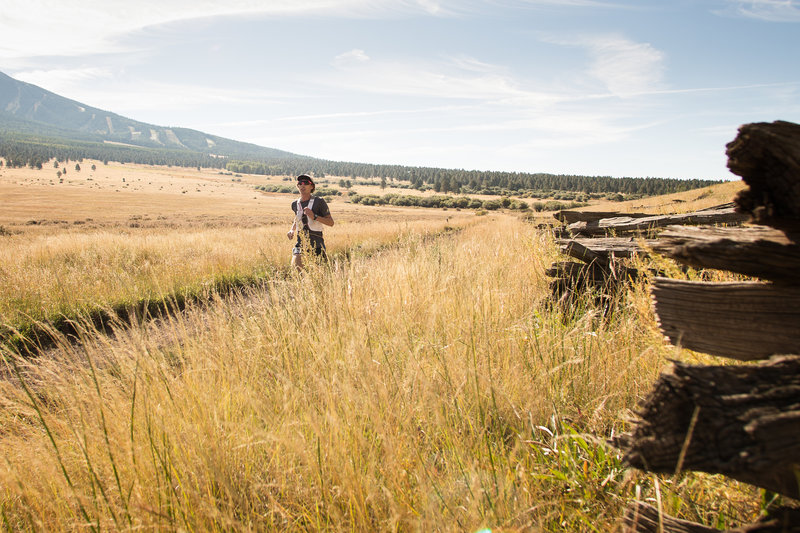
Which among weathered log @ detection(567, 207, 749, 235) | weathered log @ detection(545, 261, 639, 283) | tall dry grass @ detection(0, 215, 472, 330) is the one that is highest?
weathered log @ detection(567, 207, 749, 235)

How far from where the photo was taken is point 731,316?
4.26ft

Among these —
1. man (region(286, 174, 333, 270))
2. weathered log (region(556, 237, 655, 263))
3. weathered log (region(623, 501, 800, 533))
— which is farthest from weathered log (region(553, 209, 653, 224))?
man (region(286, 174, 333, 270))

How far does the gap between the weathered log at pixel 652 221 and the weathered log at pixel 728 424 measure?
1928 millimetres

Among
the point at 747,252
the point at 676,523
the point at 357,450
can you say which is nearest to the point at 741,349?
the point at 747,252

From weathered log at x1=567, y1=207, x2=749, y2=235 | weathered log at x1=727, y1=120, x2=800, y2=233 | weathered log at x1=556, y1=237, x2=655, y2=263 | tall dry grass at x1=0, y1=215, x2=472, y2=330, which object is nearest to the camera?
weathered log at x1=727, y1=120, x2=800, y2=233

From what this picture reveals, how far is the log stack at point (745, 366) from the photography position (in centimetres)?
90

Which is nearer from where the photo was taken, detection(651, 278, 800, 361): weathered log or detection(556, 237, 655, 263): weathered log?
detection(651, 278, 800, 361): weathered log

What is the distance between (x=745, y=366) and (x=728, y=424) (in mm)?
142

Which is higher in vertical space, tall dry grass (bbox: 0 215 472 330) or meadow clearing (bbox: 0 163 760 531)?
meadow clearing (bbox: 0 163 760 531)

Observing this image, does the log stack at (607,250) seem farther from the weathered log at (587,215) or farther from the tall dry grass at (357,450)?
the tall dry grass at (357,450)

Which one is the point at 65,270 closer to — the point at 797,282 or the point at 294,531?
the point at 294,531

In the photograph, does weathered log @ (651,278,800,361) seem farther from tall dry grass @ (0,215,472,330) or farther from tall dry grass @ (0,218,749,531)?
tall dry grass @ (0,215,472,330)

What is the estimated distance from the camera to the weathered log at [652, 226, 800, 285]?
43.4 inches

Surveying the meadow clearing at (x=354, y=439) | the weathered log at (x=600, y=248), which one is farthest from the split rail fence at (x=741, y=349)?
the weathered log at (x=600, y=248)
